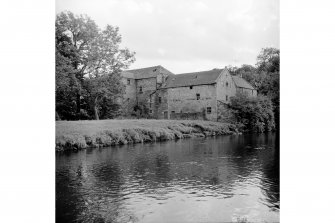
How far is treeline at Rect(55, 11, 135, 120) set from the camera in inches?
460

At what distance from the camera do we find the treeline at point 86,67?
11.7 m

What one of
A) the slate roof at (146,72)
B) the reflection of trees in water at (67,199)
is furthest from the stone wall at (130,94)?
the reflection of trees in water at (67,199)

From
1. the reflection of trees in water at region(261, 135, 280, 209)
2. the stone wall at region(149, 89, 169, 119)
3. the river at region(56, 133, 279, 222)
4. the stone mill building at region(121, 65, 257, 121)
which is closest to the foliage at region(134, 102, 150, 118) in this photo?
the stone mill building at region(121, 65, 257, 121)

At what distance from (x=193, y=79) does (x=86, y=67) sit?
14.3m

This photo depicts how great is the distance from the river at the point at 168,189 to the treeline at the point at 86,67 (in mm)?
3136

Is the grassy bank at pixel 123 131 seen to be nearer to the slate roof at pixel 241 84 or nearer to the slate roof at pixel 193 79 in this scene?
the slate roof at pixel 193 79

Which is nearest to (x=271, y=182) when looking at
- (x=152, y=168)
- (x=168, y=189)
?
(x=168, y=189)

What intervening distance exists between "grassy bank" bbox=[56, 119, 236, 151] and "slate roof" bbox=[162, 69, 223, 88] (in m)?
5.39

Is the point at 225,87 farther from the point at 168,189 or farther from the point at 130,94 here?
the point at 168,189

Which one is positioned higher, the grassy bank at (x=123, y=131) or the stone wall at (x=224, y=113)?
the stone wall at (x=224, y=113)

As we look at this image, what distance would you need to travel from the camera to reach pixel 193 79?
3045 cm
